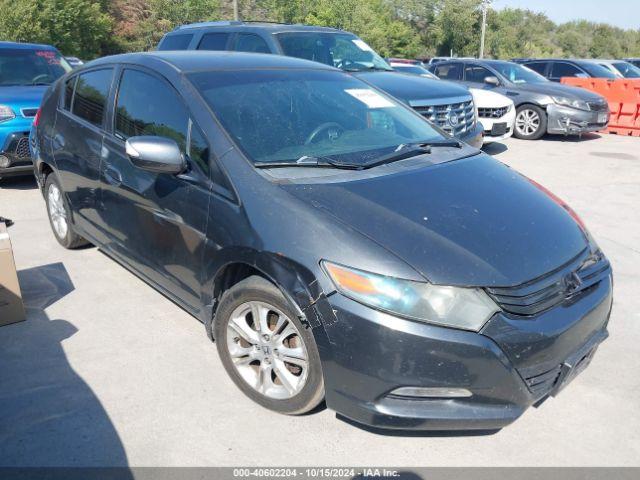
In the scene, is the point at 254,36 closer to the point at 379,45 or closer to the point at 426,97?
the point at 426,97

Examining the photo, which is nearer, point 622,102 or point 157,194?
point 157,194

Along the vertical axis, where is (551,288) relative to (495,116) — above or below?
above

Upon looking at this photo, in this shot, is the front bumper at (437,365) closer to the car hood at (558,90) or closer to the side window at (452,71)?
the car hood at (558,90)

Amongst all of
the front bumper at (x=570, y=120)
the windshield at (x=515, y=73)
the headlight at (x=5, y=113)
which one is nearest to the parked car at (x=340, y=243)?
the headlight at (x=5, y=113)

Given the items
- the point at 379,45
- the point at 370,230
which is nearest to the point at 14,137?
the point at 370,230

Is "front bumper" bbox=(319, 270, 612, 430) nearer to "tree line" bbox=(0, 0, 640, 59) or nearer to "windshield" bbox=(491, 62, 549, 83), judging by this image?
"windshield" bbox=(491, 62, 549, 83)

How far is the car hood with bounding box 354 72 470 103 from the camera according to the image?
7246 mm

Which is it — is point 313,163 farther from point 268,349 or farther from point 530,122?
point 530,122

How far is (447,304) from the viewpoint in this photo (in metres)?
2.39

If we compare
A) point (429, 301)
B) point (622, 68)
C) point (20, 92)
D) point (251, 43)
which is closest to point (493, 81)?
point (251, 43)

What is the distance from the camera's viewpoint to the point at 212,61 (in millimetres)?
3740

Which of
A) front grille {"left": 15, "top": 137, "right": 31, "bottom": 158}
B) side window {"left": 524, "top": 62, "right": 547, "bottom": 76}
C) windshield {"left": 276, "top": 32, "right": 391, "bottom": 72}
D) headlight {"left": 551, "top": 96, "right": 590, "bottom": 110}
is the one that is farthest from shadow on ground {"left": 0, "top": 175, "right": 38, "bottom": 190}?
side window {"left": 524, "top": 62, "right": 547, "bottom": 76}

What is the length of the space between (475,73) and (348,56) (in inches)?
221

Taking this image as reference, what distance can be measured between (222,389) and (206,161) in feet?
4.10
